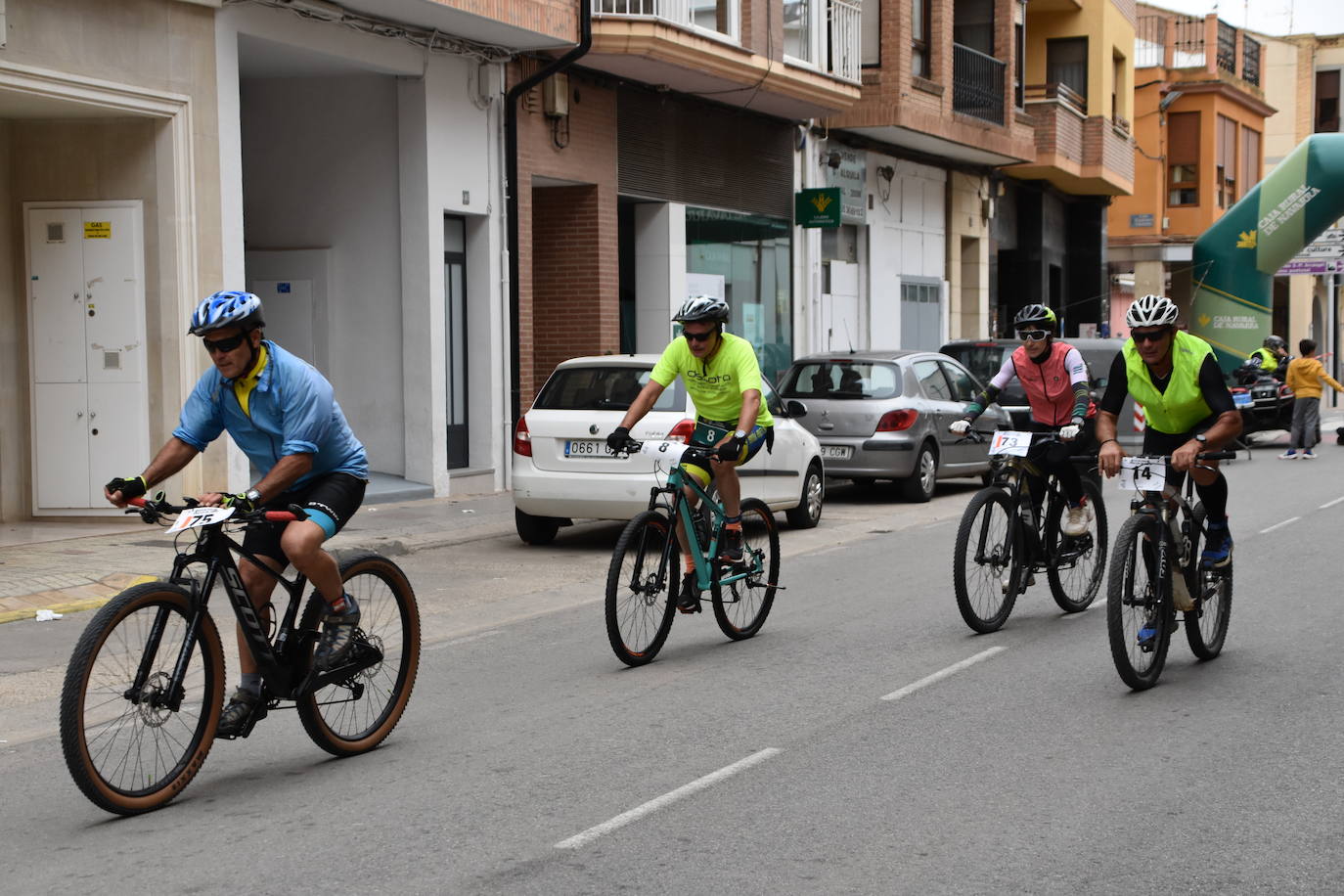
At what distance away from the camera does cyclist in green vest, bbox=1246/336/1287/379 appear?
26531mm

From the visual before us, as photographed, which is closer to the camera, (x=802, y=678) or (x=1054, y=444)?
(x=802, y=678)

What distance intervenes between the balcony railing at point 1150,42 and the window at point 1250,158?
4779mm

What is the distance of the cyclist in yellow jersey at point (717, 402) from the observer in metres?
8.32

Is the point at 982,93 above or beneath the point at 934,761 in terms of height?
above

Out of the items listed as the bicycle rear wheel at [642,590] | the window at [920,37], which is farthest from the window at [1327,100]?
the bicycle rear wheel at [642,590]

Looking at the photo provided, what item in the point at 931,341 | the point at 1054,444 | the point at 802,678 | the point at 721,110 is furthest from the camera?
the point at 931,341

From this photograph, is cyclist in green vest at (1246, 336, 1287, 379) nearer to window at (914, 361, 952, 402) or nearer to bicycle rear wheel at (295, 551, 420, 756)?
window at (914, 361, 952, 402)

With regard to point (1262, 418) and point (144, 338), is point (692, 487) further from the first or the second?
point (1262, 418)

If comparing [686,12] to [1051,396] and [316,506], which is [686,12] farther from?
[316,506]

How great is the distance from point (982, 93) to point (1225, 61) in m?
21.6

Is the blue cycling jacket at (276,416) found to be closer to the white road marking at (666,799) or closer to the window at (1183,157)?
the white road marking at (666,799)

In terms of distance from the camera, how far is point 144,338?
14227 mm

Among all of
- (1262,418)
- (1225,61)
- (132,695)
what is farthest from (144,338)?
(1225,61)

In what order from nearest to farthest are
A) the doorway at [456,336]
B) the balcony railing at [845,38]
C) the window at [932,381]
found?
the window at [932,381]
the doorway at [456,336]
the balcony railing at [845,38]
